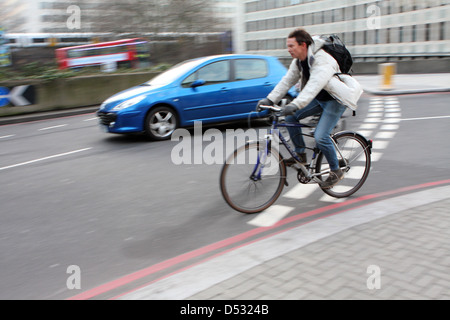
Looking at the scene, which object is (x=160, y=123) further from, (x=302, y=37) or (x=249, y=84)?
(x=302, y=37)

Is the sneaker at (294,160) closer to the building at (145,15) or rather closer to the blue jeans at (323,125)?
the blue jeans at (323,125)

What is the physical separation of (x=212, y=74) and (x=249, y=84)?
804mm

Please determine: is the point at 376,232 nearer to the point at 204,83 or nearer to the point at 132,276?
the point at 132,276

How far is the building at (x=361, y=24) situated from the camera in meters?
53.9

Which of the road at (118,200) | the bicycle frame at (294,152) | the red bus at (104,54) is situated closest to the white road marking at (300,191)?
the road at (118,200)

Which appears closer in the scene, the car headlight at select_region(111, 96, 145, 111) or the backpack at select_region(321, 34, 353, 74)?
the backpack at select_region(321, 34, 353, 74)

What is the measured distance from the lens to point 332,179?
512cm

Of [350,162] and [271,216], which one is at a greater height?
[350,162]

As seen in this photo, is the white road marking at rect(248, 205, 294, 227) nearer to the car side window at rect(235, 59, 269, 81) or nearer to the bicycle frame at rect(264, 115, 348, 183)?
the bicycle frame at rect(264, 115, 348, 183)

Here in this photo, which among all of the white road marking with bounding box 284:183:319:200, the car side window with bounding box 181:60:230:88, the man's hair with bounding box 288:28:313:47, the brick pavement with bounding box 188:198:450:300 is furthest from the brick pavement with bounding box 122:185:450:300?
the car side window with bounding box 181:60:230:88

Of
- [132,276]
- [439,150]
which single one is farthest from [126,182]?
[439,150]

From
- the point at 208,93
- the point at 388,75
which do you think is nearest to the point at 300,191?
the point at 208,93

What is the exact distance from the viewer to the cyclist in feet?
14.9

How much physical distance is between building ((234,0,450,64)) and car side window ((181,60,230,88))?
112ft
